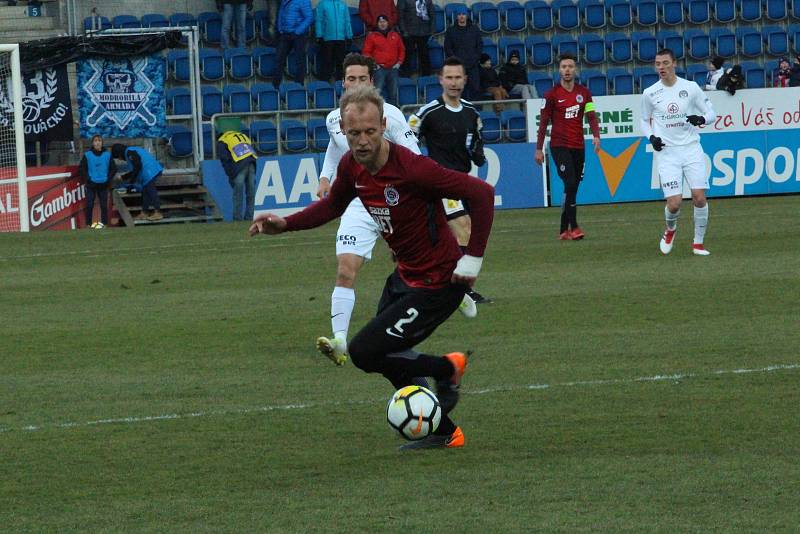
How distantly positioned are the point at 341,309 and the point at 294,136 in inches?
663

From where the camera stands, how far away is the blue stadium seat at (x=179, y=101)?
83.9ft

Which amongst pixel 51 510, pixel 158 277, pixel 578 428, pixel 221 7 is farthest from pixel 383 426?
pixel 221 7

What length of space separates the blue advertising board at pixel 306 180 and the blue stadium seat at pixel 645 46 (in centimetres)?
541

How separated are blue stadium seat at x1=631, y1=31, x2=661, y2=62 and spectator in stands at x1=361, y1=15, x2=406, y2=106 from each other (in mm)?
5823

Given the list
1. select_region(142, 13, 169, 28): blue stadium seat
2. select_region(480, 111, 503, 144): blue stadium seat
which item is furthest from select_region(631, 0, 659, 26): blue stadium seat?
select_region(142, 13, 169, 28): blue stadium seat

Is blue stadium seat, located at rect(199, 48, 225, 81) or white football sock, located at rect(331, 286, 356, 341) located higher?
blue stadium seat, located at rect(199, 48, 225, 81)

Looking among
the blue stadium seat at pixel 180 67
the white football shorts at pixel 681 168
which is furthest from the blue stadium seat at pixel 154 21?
the white football shorts at pixel 681 168

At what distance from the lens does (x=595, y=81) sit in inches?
1086

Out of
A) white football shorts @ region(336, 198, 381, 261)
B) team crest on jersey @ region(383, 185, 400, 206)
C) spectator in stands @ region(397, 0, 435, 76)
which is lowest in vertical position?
white football shorts @ region(336, 198, 381, 261)

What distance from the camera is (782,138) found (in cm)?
2508

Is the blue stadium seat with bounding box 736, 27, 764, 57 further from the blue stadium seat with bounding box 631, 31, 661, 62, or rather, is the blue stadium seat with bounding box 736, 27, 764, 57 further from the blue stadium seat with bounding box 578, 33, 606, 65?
the blue stadium seat with bounding box 578, 33, 606, 65

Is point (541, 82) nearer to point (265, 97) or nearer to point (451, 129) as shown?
point (265, 97)

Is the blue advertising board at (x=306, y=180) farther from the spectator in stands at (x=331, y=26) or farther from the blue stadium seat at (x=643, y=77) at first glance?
the blue stadium seat at (x=643, y=77)

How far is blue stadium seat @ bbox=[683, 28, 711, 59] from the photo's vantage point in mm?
29141
